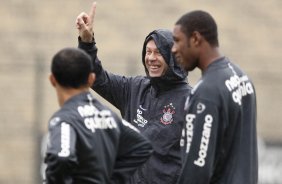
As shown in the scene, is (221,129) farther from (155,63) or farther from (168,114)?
(155,63)

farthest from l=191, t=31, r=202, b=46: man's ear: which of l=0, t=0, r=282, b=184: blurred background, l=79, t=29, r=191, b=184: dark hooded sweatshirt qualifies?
l=0, t=0, r=282, b=184: blurred background

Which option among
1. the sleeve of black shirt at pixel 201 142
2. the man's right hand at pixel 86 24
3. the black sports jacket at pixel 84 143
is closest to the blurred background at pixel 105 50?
the man's right hand at pixel 86 24

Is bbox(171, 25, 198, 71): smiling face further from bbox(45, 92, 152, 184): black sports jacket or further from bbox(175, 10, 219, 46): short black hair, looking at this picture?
bbox(45, 92, 152, 184): black sports jacket

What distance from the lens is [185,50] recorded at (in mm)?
7953

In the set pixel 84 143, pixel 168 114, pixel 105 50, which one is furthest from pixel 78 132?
pixel 105 50

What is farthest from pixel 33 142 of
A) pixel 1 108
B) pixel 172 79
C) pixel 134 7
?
pixel 172 79

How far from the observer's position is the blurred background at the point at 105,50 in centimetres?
2027

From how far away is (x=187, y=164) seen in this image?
7.91m

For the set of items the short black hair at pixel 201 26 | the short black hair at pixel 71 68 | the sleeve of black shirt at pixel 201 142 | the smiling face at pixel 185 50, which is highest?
the short black hair at pixel 201 26

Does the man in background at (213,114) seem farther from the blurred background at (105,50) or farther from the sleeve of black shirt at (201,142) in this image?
the blurred background at (105,50)

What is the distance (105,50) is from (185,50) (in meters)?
13.3

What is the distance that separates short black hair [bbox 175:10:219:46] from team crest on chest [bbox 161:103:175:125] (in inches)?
46.5

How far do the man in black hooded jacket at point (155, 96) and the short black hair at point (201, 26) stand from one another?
1.18 metres

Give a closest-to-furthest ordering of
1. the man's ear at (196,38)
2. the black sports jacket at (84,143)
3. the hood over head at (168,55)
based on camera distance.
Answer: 1. the black sports jacket at (84,143)
2. the man's ear at (196,38)
3. the hood over head at (168,55)
